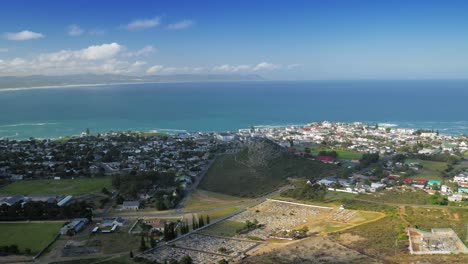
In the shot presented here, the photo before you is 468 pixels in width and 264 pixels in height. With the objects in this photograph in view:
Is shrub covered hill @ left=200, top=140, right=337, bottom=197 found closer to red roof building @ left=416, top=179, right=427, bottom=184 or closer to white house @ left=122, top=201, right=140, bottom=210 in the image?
white house @ left=122, top=201, right=140, bottom=210

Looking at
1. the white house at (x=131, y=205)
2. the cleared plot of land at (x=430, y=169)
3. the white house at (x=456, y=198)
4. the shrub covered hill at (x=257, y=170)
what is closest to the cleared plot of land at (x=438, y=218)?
the white house at (x=456, y=198)

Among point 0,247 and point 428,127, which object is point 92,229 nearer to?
point 0,247

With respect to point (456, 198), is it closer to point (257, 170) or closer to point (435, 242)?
point (435, 242)

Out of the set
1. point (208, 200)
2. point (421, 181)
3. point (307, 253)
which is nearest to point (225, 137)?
point (208, 200)

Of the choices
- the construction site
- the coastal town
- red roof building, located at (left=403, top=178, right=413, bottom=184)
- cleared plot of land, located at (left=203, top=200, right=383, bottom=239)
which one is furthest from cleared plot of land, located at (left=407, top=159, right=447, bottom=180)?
the construction site

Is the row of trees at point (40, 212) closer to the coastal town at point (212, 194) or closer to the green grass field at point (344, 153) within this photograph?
the coastal town at point (212, 194)
